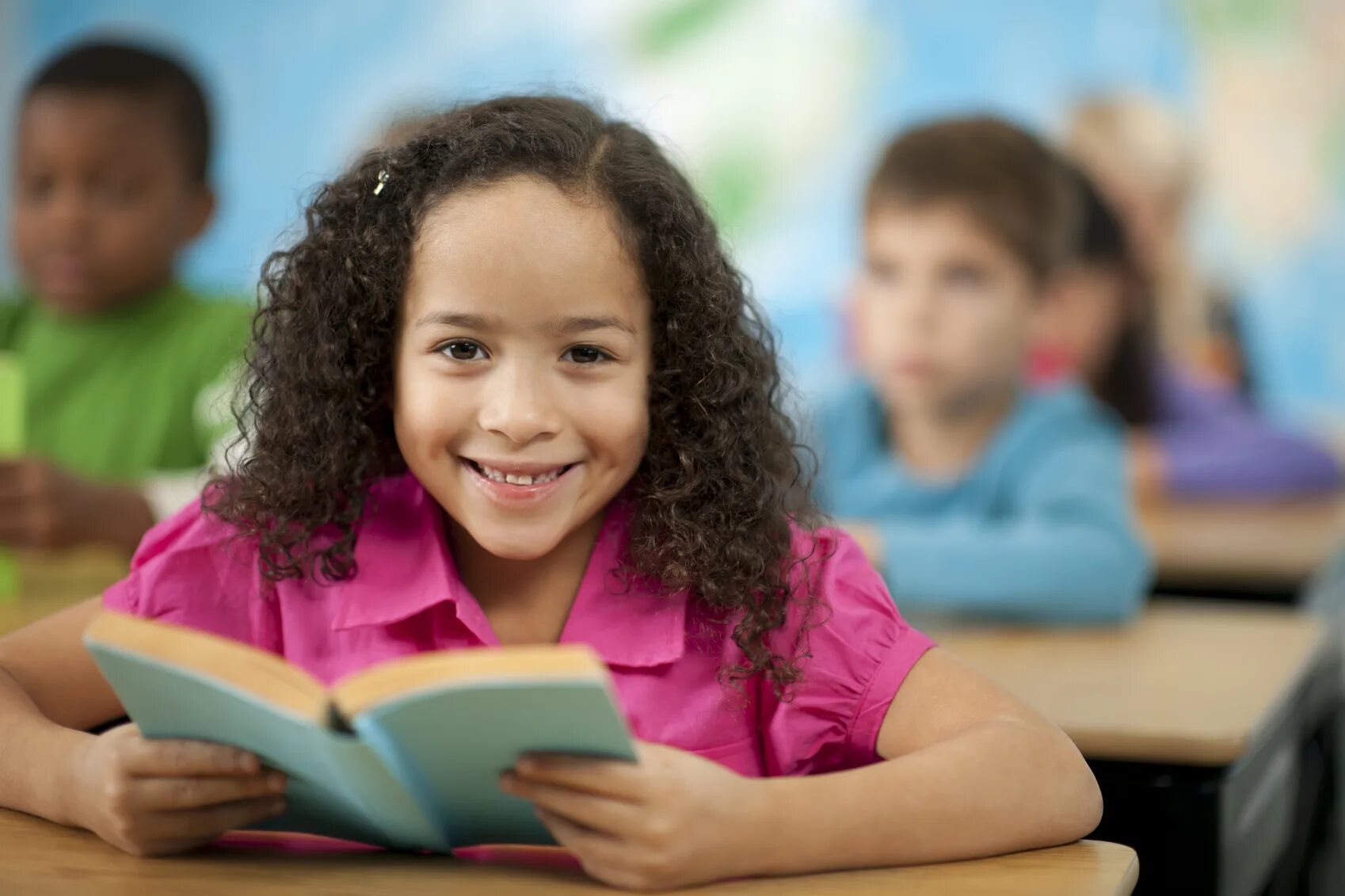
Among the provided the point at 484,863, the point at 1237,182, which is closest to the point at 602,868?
the point at 484,863

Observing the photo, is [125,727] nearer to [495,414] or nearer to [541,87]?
[495,414]

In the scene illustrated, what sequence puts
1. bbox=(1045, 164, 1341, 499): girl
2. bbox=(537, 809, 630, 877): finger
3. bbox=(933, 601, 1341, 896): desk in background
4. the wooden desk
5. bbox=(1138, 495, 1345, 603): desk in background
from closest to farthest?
1. bbox=(537, 809, 630, 877): finger
2. bbox=(933, 601, 1341, 896): desk in background
3. the wooden desk
4. bbox=(1138, 495, 1345, 603): desk in background
5. bbox=(1045, 164, 1341, 499): girl

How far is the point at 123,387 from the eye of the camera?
2.12 meters

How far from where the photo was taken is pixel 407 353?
3.39 feet

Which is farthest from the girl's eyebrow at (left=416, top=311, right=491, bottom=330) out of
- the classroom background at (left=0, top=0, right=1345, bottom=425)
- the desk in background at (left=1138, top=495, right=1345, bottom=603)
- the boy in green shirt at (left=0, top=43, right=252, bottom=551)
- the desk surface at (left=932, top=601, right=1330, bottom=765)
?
the classroom background at (left=0, top=0, right=1345, bottom=425)

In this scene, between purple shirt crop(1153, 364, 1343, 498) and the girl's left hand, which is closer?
the girl's left hand

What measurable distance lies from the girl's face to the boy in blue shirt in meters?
0.88

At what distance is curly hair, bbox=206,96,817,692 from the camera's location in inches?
40.9

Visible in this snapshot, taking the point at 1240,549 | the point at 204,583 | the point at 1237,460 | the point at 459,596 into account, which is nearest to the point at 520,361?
the point at 459,596

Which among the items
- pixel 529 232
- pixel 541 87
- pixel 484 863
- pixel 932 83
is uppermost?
pixel 932 83

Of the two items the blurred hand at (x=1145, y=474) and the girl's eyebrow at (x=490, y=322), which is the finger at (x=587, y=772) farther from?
the blurred hand at (x=1145, y=474)

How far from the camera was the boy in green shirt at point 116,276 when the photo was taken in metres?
2.02

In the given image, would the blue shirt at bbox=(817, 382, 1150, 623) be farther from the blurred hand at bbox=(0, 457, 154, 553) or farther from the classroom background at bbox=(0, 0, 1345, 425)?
the classroom background at bbox=(0, 0, 1345, 425)

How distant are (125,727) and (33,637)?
0.78 ft
